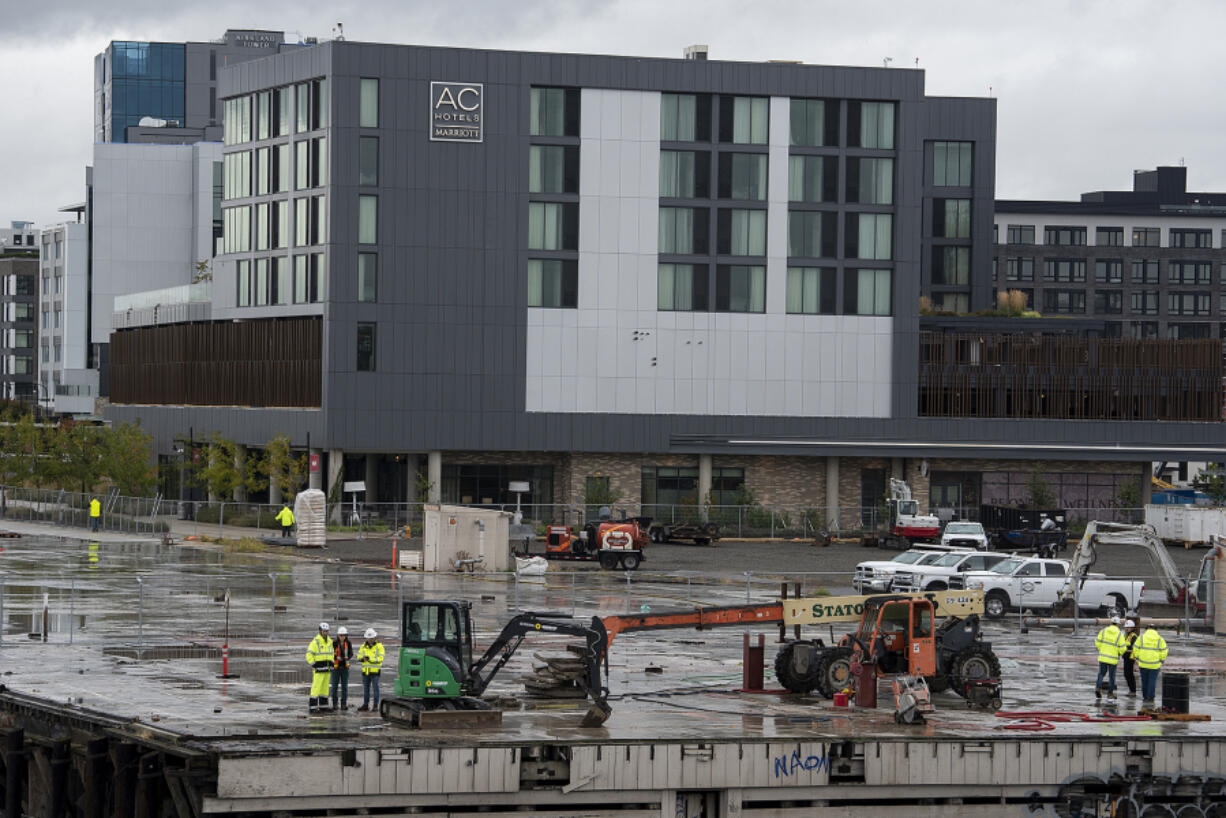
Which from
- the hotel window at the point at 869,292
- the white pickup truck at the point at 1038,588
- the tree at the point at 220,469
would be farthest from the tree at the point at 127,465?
the white pickup truck at the point at 1038,588

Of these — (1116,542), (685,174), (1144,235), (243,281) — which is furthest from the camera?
(1144,235)

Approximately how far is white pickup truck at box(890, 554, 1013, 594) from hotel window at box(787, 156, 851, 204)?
42.1 metres

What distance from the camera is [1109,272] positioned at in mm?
170125

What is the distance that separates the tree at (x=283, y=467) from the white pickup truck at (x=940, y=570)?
4402cm

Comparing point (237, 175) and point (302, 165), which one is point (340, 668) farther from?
point (237, 175)

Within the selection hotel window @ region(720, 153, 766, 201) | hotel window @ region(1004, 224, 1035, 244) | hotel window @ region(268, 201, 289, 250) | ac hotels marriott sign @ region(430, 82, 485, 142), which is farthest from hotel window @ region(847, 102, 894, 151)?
hotel window @ region(1004, 224, 1035, 244)

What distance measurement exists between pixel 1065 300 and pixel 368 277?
306 feet

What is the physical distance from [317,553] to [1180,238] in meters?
120

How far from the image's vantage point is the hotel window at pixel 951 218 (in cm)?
11906

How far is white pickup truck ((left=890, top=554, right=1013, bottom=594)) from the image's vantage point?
56594 millimetres

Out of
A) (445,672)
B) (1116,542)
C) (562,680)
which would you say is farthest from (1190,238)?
(445,672)

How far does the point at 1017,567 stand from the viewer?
57.4 metres

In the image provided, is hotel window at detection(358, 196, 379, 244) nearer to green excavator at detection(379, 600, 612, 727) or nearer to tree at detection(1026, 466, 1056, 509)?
tree at detection(1026, 466, 1056, 509)

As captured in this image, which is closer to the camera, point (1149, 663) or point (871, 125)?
point (1149, 663)
